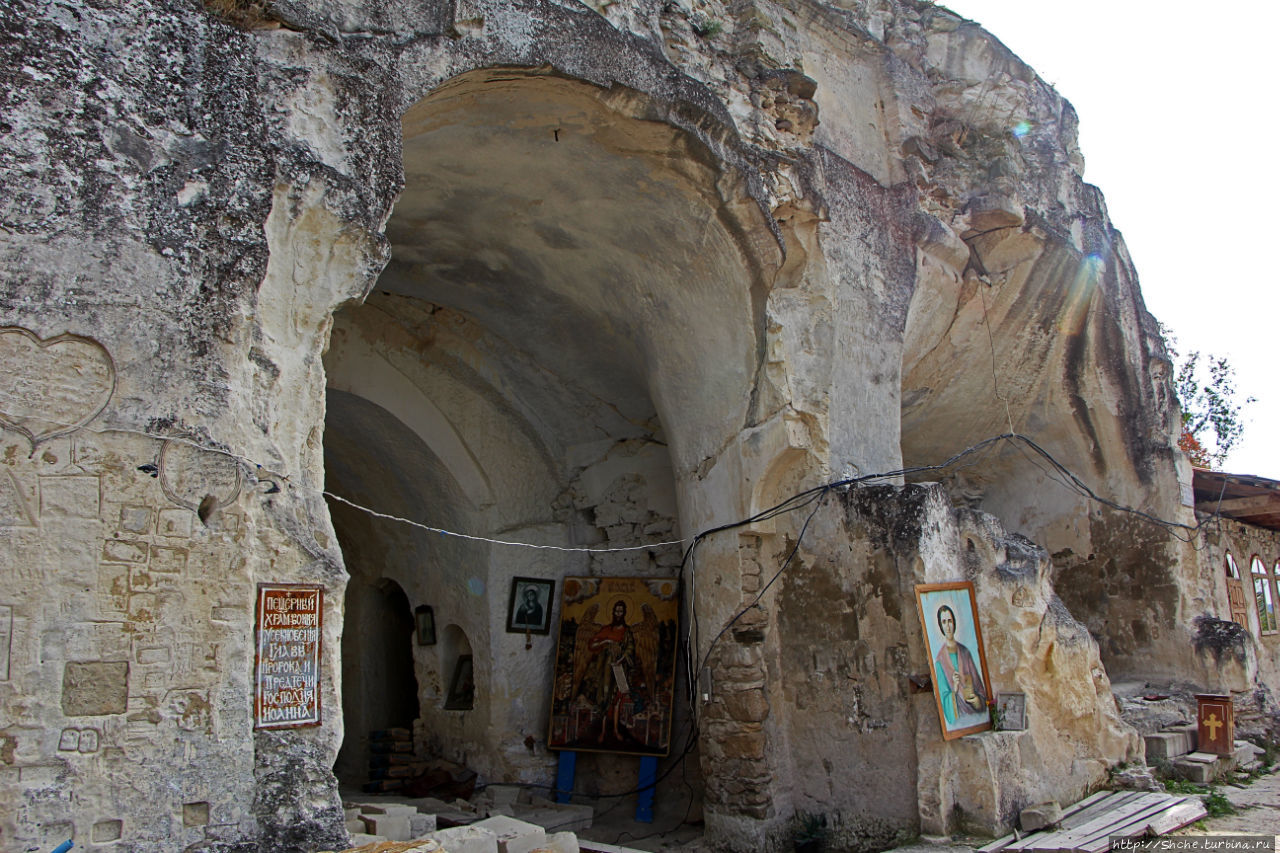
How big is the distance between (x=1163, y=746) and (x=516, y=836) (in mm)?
4624

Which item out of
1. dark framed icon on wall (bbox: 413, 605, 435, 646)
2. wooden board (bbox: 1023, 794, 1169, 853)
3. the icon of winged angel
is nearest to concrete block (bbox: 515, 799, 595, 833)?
the icon of winged angel

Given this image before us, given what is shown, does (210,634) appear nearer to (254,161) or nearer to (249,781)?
(249,781)

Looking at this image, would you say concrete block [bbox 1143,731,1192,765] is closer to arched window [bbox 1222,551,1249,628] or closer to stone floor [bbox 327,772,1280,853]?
stone floor [bbox 327,772,1280,853]

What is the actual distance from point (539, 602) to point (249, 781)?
3933 mm

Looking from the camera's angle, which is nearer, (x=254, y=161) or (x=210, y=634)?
(x=210, y=634)

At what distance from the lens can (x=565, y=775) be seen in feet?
22.7

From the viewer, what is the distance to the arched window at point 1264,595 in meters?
9.80

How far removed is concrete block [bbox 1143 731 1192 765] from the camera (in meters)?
6.73

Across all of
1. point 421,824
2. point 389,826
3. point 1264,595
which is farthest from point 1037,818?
point 1264,595

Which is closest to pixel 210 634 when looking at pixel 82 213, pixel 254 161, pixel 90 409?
pixel 90 409

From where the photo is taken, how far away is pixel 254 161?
3822mm

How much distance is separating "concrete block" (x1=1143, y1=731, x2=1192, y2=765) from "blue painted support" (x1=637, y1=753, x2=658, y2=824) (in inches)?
127

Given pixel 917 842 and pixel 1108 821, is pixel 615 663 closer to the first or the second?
pixel 917 842

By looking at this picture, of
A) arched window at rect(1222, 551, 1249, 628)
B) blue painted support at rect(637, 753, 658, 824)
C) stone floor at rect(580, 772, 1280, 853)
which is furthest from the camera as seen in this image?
arched window at rect(1222, 551, 1249, 628)
